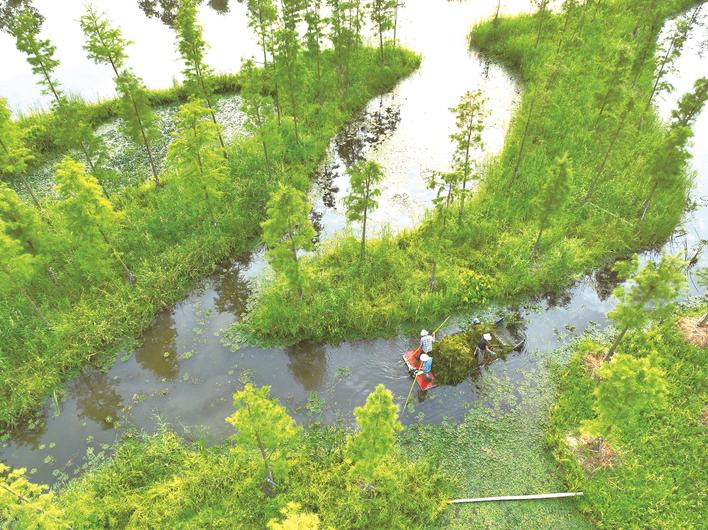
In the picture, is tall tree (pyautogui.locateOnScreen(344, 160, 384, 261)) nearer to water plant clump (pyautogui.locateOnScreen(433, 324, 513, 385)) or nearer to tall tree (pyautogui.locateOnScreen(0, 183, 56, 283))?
water plant clump (pyautogui.locateOnScreen(433, 324, 513, 385))

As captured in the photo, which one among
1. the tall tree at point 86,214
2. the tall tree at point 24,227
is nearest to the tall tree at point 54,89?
the tall tree at point 24,227

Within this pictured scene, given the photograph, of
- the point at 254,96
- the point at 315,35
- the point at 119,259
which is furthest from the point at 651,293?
the point at 315,35

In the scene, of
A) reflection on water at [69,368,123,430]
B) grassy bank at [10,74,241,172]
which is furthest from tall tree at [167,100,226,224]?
reflection on water at [69,368,123,430]

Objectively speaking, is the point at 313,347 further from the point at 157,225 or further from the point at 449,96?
the point at 449,96

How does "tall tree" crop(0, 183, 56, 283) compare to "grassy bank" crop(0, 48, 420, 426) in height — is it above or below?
above

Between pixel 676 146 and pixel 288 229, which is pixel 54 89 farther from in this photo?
pixel 676 146

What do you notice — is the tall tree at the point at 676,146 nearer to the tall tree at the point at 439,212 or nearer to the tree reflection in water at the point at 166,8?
the tall tree at the point at 439,212
